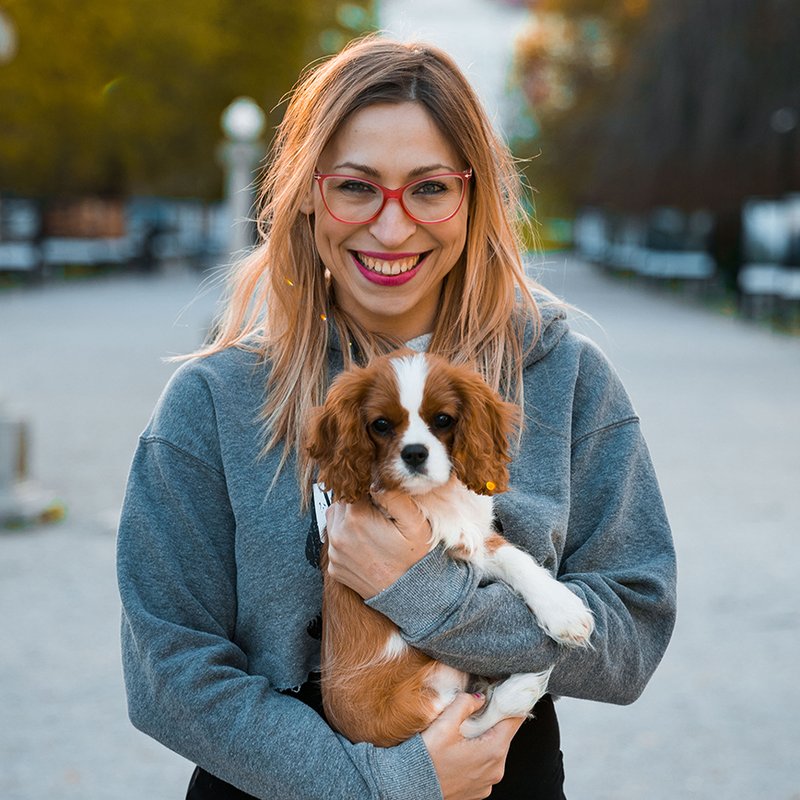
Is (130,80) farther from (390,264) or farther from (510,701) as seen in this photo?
(510,701)

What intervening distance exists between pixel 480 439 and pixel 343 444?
31 centimetres

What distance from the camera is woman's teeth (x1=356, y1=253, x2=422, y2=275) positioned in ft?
9.11

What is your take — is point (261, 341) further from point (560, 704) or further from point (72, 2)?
point (72, 2)

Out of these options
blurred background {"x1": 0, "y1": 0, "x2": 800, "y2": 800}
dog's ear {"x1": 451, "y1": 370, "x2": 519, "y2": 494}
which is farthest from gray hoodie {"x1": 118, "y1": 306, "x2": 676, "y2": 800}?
blurred background {"x1": 0, "y1": 0, "x2": 800, "y2": 800}

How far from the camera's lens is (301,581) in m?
2.67

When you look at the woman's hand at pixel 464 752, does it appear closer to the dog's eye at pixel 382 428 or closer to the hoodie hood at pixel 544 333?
the dog's eye at pixel 382 428

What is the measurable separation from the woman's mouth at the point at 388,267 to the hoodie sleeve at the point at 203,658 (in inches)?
20.1

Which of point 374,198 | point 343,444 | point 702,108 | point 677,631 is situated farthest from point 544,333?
point 702,108

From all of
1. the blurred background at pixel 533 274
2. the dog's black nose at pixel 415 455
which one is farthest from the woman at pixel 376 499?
the blurred background at pixel 533 274

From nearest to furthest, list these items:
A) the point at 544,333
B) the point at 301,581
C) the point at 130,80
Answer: the point at 301,581 < the point at 544,333 < the point at 130,80

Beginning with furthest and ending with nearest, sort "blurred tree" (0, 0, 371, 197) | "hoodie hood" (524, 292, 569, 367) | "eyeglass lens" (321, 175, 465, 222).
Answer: "blurred tree" (0, 0, 371, 197) < "hoodie hood" (524, 292, 569, 367) < "eyeglass lens" (321, 175, 465, 222)

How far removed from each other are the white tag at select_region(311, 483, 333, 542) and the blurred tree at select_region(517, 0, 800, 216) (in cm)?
2058

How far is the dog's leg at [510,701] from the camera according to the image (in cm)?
254

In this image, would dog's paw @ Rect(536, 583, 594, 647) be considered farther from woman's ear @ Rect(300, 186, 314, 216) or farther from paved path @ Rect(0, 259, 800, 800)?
paved path @ Rect(0, 259, 800, 800)
